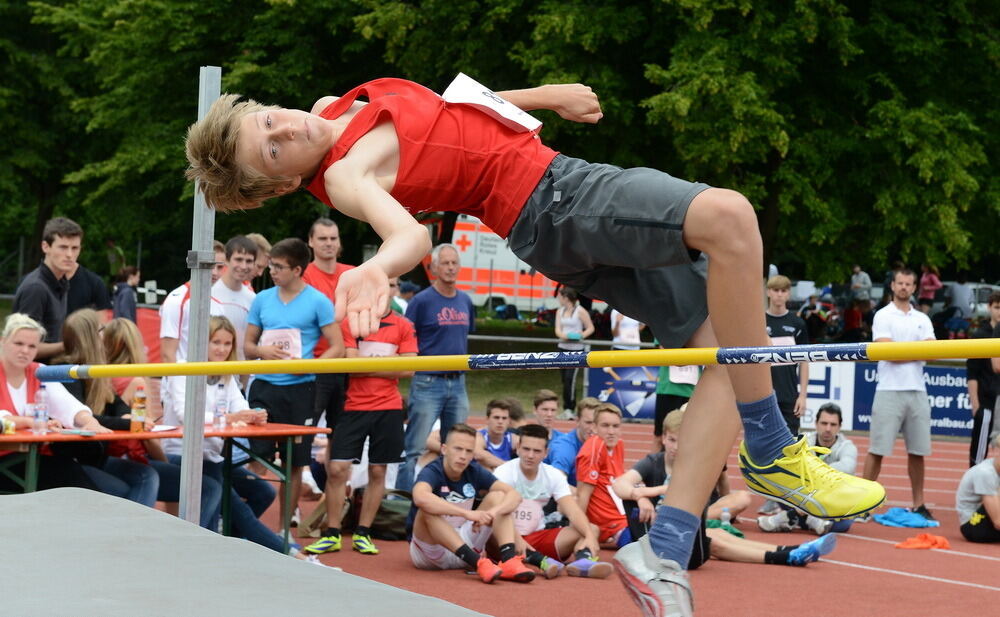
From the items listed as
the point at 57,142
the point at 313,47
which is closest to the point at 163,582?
the point at 313,47

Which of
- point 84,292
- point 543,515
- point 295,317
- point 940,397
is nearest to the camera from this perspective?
point 295,317

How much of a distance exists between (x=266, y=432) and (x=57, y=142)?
2154cm

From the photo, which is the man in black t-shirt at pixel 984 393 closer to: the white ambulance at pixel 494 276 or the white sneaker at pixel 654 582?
the white sneaker at pixel 654 582

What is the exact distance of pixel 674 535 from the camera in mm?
3270

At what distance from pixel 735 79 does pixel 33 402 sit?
11.2 meters

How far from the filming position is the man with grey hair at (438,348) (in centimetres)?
780

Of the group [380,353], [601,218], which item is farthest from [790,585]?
[601,218]

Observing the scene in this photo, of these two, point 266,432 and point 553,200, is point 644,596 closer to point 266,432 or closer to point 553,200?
point 553,200

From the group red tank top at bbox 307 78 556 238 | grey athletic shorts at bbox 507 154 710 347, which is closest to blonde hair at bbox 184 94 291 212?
red tank top at bbox 307 78 556 238

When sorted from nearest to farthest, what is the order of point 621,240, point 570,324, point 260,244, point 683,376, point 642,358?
point 642,358
point 621,240
point 260,244
point 683,376
point 570,324

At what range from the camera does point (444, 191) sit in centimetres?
329

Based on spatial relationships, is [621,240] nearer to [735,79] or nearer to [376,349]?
[376,349]

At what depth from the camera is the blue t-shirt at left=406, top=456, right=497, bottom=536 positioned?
6848 mm

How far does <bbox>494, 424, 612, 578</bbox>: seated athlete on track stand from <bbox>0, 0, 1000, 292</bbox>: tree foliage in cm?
879
